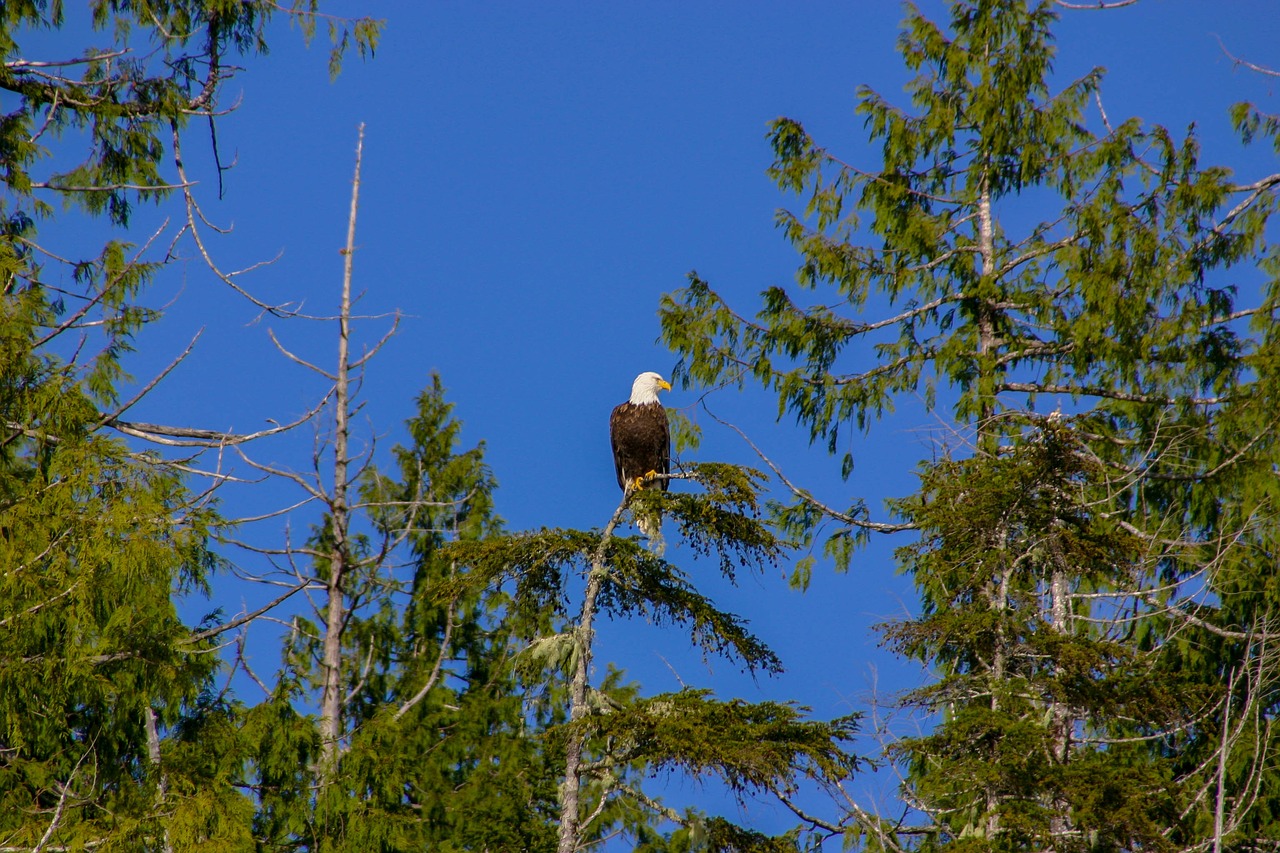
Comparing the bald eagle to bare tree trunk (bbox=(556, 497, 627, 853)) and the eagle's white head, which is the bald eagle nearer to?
the eagle's white head

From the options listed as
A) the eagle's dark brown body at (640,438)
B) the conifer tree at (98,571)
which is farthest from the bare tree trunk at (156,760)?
the eagle's dark brown body at (640,438)

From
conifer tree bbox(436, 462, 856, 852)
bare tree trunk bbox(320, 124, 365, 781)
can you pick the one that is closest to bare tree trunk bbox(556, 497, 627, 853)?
conifer tree bbox(436, 462, 856, 852)

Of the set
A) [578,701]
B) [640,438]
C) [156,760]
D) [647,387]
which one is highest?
[647,387]

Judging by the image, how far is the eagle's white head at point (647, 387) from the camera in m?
11.9

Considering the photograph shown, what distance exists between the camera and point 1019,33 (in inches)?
451

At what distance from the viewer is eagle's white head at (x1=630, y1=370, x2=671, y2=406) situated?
1190 cm

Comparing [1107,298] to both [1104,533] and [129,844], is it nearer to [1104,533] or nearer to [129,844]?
[1104,533]

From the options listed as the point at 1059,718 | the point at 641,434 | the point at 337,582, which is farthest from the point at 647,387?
the point at 1059,718

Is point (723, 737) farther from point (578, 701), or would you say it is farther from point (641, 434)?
point (641, 434)

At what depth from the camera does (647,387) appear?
12031 millimetres

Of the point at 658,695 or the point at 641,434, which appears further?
the point at 641,434

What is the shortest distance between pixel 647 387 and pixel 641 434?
58 cm

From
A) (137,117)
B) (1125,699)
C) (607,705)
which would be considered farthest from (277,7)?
(1125,699)

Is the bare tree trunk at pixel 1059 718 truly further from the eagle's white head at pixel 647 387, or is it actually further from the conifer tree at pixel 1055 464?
the eagle's white head at pixel 647 387
